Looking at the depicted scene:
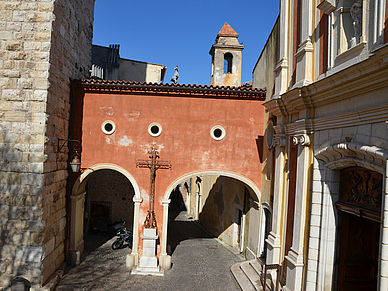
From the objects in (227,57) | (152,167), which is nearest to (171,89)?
(152,167)

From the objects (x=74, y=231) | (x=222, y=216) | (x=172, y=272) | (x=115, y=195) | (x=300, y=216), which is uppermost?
(x=300, y=216)

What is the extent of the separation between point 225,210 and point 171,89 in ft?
22.5

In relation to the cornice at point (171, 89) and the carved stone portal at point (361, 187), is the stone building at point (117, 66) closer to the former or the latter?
the cornice at point (171, 89)

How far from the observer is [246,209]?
1188 centimetres

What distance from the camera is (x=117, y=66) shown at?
1919 cm

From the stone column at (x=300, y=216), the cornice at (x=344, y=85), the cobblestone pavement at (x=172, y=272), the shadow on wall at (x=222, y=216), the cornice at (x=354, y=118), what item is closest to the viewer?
the cornice at (x=344, y=85)

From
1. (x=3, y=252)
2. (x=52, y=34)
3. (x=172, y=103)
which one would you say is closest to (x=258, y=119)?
(x=172, y=103)

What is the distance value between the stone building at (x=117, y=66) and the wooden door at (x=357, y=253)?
1578 centimetres

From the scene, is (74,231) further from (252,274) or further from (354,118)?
(354,118)

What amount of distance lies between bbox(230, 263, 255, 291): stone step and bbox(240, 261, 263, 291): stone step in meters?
0.10

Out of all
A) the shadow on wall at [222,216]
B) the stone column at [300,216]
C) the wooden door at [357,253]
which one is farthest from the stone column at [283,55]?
the shadow on wall at [222,216]

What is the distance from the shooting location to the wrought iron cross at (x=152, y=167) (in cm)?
991

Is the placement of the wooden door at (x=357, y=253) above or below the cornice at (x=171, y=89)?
below

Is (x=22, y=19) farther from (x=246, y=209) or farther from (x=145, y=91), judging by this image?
(x=246, y=209)
